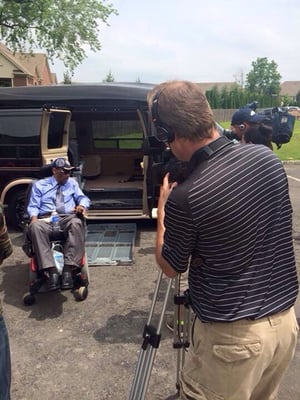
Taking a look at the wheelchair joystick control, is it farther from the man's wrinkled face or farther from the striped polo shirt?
the striped polo shirt

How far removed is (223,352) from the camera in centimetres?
154

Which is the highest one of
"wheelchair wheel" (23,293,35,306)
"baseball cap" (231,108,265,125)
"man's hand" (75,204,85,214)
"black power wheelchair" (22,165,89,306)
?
"baseball cap" (231,108,265,125)

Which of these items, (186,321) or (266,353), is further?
(186,321)

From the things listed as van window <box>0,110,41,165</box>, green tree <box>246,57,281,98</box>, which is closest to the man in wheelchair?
van window <box>0,110,41,165</box>

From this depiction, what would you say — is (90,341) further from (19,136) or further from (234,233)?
(19,136)

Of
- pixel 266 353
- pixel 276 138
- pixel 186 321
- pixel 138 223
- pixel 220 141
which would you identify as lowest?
pixel 138 223

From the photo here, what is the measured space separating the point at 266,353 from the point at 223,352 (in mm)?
175

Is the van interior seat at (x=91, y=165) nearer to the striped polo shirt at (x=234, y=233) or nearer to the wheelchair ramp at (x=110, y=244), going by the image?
the wheelchair ramp at (x=110, y=244)

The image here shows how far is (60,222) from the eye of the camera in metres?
4.85

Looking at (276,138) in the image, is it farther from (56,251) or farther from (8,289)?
(8,289)

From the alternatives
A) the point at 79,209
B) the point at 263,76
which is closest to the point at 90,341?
the point at 79,209

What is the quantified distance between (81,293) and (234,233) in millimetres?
3247

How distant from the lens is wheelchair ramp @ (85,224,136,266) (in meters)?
5.58

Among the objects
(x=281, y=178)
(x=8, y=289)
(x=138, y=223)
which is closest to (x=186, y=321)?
→ (x=281, y=178)
